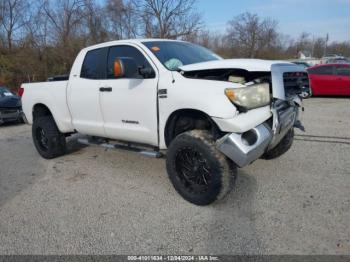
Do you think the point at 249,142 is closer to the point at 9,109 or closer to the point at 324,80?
the point at 9,109

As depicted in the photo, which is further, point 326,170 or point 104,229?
point 326,170

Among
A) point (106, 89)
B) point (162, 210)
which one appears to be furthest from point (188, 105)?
point (106, 89)

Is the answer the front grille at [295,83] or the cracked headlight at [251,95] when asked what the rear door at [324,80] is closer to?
the front grille at [295,83]

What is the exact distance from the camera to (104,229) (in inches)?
125

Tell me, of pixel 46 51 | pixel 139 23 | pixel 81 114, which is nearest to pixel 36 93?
pixel 81 114

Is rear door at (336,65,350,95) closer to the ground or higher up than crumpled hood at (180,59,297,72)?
closer to the ground

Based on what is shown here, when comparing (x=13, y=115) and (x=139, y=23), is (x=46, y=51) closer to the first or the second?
(x=139, y=23)

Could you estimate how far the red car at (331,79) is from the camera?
13141mm

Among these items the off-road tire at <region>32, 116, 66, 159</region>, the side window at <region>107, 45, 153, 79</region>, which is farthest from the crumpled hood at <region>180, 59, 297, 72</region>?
the off-road tire at <region>32, 116, 66, 159</region>

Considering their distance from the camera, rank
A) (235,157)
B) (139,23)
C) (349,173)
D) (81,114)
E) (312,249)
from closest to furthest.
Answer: (312,249) < (235,157) < (349,173) < (81,114) < (139,23)

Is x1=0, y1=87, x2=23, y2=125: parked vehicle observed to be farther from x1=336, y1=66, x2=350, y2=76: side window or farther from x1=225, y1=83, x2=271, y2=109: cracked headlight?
x1=336, y1=66, x2=350, y2=76: side window

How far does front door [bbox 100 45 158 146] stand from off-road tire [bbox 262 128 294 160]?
198cm

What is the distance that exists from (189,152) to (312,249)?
1.56 meters

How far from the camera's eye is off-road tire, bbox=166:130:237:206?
3268 millimetres
